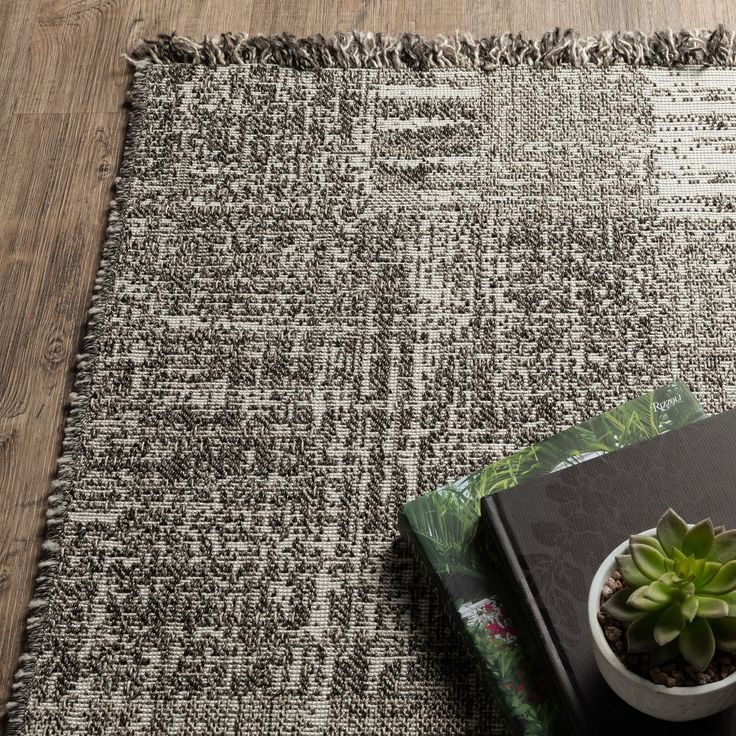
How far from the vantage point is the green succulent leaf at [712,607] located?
47cm

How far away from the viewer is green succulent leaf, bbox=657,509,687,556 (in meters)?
0.51

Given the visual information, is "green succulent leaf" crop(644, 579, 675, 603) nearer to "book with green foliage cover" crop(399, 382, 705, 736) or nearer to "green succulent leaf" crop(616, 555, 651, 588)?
"green succulent leaf" crop(616, 555, 651, 588)

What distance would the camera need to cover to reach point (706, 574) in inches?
19.3

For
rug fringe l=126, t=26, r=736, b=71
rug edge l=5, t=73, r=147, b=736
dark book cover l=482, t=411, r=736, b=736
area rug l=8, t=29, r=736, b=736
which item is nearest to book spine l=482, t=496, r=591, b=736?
dark book cover l=482, t=411, r=736, b=736

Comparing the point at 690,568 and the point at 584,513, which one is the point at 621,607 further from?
the point at 584,513

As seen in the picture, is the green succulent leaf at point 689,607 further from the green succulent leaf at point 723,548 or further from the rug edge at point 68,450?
the rug edge at point 68,450

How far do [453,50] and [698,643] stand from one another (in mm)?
719

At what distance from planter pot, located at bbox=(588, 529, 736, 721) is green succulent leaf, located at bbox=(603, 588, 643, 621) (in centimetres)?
3

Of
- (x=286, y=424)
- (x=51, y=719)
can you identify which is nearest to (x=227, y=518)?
(x=286, y=424)

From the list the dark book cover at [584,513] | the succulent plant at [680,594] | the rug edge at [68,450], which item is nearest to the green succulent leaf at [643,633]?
the succulent plant at [680,594]

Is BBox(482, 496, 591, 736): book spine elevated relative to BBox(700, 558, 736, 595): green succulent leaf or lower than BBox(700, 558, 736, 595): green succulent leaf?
lower

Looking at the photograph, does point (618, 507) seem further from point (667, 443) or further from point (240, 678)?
point (240, 678)

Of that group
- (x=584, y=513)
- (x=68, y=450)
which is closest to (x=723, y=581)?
(x=584, y=513)

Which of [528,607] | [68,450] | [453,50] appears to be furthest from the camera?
[453,50]
